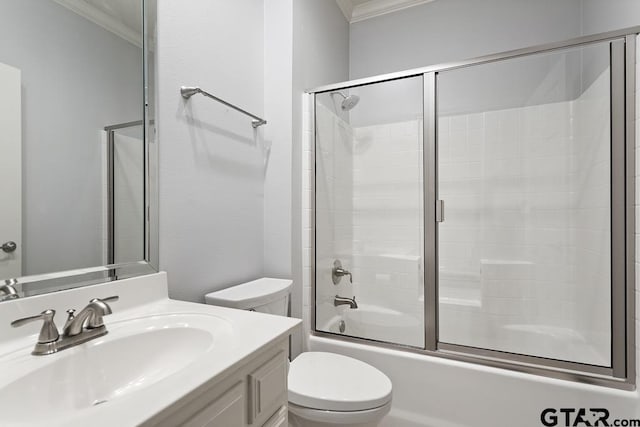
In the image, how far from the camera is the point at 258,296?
1.33 metres

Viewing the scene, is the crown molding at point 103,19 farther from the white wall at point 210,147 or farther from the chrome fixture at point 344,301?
the chrome fixture at point 344,301

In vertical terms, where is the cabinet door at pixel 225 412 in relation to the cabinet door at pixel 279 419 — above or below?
above

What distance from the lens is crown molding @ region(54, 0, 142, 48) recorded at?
0.90 m

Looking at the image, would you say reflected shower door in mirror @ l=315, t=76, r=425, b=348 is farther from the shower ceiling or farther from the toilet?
the shower ceiling

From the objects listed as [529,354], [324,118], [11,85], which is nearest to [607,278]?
[529,354]

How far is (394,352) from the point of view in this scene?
160 centimetres

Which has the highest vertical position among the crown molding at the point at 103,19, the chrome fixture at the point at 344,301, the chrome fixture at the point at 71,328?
the crown molding at the point at 103,19

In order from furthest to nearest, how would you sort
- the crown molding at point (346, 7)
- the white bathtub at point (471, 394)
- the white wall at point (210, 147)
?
the crown molding at point (346, 7)
the white bathtub at point (471, 394)
the white wall at point (210, 147)

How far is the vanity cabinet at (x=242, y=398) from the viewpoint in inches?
21.8

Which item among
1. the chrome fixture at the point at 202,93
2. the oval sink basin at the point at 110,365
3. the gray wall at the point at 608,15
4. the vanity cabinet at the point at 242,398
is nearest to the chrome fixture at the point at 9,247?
the oval sink basin at the point at 110,365

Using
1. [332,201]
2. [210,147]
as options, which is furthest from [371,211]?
[210,147]

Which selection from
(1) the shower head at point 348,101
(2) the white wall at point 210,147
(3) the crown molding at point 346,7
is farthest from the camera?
(3) the crown molding at point 346,7

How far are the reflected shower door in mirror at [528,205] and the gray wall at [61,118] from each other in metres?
1.44

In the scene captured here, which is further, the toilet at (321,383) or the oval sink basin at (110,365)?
the toilet at (321,383)
